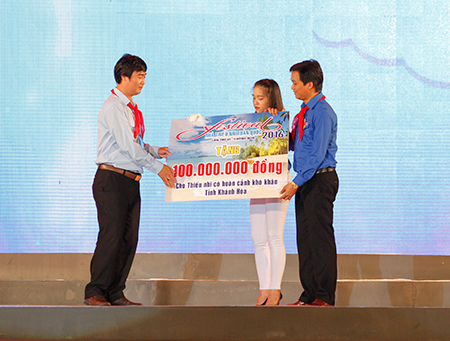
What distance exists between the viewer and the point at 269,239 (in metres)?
2.47

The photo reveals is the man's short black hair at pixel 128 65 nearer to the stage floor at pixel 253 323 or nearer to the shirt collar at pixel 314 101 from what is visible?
the shirt collar at pixel 314 101

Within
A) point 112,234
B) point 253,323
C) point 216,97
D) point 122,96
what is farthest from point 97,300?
point 216,97

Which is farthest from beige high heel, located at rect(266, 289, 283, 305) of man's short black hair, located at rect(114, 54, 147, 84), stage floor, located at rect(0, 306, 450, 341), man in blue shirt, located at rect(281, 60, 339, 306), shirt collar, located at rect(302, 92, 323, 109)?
man's short black hair, located at rect(114, 54, 147, 84)

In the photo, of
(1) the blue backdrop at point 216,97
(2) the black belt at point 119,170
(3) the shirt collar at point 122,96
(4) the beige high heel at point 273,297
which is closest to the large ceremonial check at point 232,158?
(2) the black belt at point 119,170

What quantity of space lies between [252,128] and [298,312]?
3.16ft

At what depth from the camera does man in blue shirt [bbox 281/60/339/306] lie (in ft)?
7.54

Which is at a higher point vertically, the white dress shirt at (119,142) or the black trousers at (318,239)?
the white dress shirt at (119,142)

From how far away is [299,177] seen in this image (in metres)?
2.32

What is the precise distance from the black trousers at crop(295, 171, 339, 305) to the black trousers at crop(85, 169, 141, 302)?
894 mm

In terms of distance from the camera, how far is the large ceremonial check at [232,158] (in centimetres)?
238

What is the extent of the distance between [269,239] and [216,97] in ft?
4.85

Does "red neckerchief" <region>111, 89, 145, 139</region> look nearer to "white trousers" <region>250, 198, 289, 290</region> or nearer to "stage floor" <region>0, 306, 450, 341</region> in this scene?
"white trousers" <region>250, 198, 289, 290</region>

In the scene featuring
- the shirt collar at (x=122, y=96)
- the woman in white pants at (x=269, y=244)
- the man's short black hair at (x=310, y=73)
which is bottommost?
the woman in white pants at (x=269, y=244)

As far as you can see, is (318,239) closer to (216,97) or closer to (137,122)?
(137,122)
